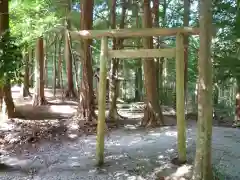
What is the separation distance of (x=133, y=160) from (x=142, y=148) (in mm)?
796

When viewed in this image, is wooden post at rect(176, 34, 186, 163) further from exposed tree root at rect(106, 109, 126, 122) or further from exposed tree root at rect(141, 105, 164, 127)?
exposed tree root at rect(106, 109, 126, 122)

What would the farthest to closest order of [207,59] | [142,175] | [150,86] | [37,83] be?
1. [37,83]
2. [150,86]
3. [142,175]
4. [207,59]

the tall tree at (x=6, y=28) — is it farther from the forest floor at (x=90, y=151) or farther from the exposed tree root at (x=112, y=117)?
the exposed tree root at (x=112, y=117)

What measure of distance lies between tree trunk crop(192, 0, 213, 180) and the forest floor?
850 millimetres

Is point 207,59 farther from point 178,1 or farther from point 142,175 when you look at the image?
point 178,1

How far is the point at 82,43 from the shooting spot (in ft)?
32.8

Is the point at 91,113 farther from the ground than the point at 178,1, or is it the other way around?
the point at 178,1

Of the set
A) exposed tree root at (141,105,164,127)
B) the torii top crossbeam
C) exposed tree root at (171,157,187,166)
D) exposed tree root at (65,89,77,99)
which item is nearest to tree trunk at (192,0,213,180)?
the torii top crossbeam

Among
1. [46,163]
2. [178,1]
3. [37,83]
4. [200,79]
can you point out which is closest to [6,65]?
[46,163]

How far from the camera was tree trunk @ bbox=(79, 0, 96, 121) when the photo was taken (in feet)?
32.5

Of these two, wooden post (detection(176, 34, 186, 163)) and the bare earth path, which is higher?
wooden post (detection(176, 34, 186, 163))

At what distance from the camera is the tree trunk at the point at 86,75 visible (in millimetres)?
9906

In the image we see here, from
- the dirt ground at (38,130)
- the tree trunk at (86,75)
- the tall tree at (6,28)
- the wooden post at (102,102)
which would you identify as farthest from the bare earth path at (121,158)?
the tall tree at (6,28)

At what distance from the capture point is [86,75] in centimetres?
996
